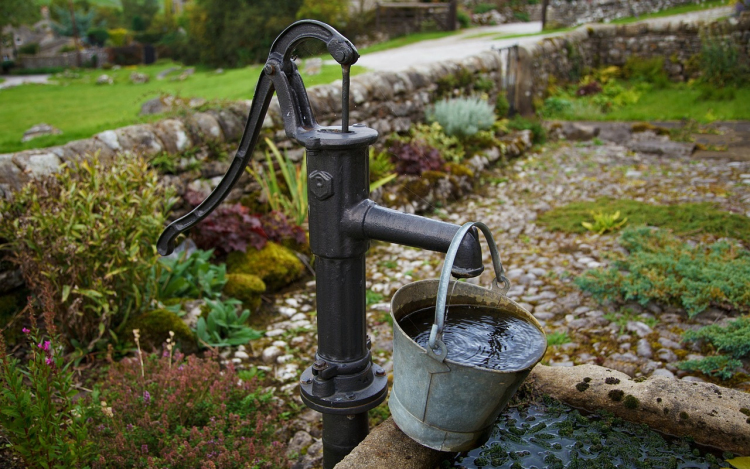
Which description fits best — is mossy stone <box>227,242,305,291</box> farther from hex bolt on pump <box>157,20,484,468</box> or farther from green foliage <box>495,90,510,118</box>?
green foliage <box>495,90,510,118</box>

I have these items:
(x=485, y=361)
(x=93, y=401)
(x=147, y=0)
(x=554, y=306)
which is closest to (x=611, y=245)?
(x=554, y=306)

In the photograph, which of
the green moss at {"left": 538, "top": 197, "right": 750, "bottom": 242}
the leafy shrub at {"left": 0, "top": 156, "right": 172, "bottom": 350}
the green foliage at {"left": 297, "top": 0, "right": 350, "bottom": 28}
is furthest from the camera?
the green foliage at {"left": 297, "top": 0, "right": 350, "bottom": 28}

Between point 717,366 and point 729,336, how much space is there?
8.9 inches

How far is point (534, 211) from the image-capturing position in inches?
234

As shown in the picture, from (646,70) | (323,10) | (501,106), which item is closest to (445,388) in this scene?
(501,106)

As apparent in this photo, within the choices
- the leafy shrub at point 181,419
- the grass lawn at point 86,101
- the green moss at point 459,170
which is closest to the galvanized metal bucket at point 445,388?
the leafy shrub at point 181,419

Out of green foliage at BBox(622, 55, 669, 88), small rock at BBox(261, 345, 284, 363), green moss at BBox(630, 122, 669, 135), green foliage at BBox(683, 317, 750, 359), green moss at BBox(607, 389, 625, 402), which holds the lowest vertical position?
small rock at BBox(261, 345, 284, 363)

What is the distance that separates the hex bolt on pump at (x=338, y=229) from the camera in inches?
66.9

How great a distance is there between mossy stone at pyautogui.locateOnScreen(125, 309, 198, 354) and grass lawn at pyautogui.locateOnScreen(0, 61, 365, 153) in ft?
7.22

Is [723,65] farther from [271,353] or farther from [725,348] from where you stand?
[271,353]

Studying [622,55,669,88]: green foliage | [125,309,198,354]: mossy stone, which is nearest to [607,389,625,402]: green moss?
[125,309,198,354]: mossy stone

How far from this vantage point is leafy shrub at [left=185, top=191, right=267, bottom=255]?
14.9 feet

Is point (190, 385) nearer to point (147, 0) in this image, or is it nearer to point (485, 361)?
point (485, 361)

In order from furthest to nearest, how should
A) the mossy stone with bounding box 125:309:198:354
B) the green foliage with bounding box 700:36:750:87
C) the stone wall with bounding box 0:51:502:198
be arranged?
the green foliage with bounding box 700:36:750:87 → the stone wall with bounding box 0:51:502:198 → the mossy stone with bounding box 125:309:198:354
